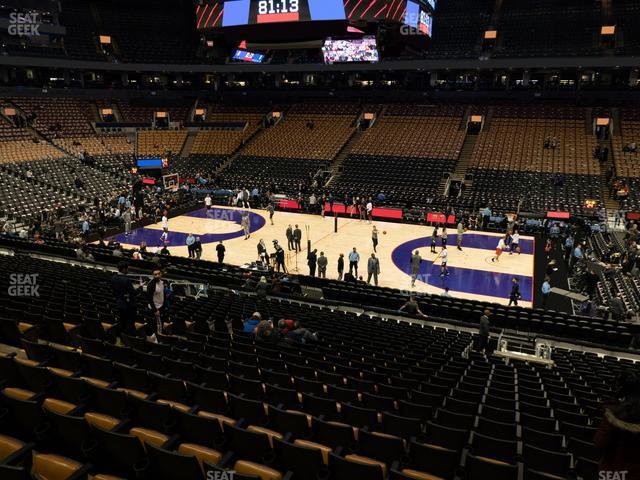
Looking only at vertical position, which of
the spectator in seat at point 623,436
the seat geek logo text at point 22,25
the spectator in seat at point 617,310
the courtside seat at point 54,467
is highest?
the seat geek logo text at point 22,25

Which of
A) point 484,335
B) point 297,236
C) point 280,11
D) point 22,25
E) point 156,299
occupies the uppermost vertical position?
point 22,25

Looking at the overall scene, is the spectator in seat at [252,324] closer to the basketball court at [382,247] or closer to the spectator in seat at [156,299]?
the spectator in seat at [156,299]

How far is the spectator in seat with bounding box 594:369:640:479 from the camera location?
9.55ft

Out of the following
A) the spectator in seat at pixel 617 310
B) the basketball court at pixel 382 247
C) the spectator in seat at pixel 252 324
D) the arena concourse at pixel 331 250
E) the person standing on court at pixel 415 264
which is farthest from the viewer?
the basketball court at pixel 382 247

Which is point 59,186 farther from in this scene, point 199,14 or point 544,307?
point 544,307

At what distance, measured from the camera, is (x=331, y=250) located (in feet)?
76.4

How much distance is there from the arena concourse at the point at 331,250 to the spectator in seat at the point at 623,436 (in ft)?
0.06

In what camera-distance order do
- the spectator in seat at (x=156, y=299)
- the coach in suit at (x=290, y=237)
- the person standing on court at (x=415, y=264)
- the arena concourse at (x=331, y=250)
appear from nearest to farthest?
the arena concourse at (x=331, y=250) → the spectator in seat at (x=156, y=299) → the person standing on court at (x=415, y=264) → the coach in suit at (x=290, y=237)

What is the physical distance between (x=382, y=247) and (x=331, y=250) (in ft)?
9.23

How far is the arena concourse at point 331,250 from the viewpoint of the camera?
4656mm

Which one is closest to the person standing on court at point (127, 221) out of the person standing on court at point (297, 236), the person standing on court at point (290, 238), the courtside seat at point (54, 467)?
the person standing on court at point (290, 238)

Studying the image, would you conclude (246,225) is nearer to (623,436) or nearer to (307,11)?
(307,11)

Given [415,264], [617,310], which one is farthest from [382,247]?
[617,310]

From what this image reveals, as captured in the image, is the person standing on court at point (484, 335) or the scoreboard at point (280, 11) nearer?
the person standing on court at point (484, 335)
